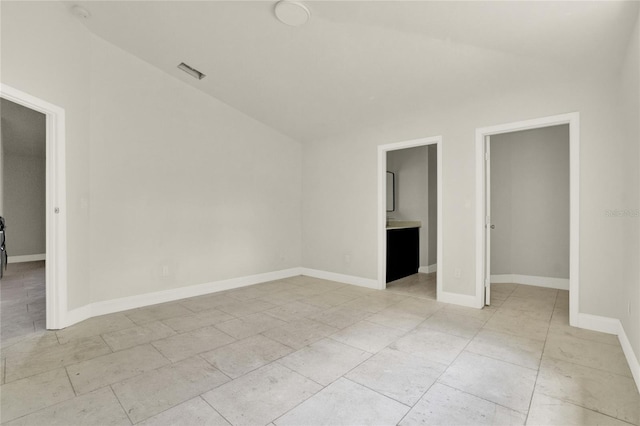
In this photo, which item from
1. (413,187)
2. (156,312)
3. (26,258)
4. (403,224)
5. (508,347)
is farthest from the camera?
(26,258)

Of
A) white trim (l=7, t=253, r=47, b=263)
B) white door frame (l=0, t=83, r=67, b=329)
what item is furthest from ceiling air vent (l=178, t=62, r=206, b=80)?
white trim (l=7, t=253, r=47, b=263)

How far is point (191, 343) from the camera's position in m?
2.62

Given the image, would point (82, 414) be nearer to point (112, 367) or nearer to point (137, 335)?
point (112, 367)

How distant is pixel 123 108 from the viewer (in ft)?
11.8

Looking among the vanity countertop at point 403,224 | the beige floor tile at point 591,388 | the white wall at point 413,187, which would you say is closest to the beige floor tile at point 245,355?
the beige floor tile at point 591,388

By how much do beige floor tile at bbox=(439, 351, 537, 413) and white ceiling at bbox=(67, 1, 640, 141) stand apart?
8.46 feet

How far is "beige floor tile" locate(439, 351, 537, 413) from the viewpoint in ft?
5.97

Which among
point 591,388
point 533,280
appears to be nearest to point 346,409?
point 591,388

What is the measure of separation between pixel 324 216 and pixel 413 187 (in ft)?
6.31

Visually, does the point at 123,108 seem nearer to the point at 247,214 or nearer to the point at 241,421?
the point at 247,214

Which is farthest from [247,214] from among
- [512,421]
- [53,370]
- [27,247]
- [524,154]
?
[27,247]

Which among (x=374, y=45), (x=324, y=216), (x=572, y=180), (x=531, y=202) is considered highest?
(x=374, y=45)

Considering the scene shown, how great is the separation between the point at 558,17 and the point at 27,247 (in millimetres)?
10252

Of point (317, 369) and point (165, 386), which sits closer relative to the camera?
point (165, 386)
